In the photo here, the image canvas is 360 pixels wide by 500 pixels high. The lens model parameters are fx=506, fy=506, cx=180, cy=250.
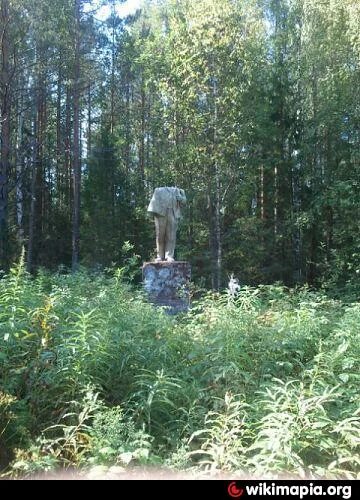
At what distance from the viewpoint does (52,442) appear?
2842 millimetres

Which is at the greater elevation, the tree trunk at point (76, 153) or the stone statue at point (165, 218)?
the tree trunk at point (76, 153)

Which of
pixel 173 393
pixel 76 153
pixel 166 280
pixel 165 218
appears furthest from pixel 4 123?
pixel 173 393

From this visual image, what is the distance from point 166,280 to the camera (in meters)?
8.52

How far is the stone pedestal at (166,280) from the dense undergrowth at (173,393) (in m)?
3.29

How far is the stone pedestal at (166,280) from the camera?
8.44 metres

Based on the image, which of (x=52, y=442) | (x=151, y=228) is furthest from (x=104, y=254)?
(x=52, y=442)

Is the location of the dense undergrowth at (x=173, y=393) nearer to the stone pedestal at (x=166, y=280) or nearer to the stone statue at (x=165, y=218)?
the stone pedestal at (x=166, y=280)

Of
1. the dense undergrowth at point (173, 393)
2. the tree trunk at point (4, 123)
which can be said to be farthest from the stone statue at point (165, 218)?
the tree trunk at point (4, 123)

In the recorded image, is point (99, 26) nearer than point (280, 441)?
No

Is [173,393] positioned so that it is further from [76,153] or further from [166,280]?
[76,153]

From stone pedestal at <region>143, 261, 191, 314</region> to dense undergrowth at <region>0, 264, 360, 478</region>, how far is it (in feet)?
10.8
